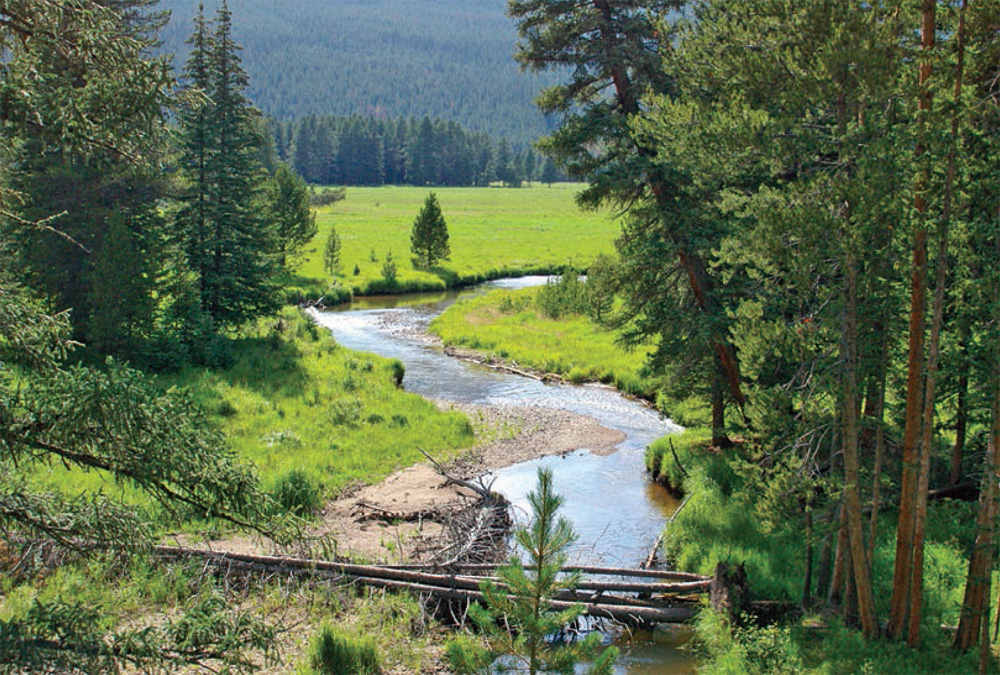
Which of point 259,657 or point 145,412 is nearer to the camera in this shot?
point 145,412

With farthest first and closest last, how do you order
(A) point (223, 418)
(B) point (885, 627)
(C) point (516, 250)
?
(C) point (516, 250) < (A) point (223, 418) < (B) point (885, 627)

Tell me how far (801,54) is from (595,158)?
8896 millimetres

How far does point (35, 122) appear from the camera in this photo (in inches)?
245

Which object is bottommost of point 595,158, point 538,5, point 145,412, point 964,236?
point 145,412

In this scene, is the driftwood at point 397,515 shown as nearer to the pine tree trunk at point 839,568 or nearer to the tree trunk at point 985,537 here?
the pine tree trunk at point 839,568

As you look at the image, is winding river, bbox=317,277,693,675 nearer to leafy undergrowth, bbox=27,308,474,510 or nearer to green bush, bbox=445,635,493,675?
leafy undergrowth, bbox=27,308,474,510

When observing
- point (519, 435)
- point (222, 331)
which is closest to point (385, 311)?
point (222, 331)

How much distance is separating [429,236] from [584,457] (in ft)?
119

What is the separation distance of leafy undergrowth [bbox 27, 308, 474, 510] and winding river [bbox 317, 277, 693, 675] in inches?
89.5

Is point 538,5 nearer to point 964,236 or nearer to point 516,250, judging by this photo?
point 964,236

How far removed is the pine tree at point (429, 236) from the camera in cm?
5562

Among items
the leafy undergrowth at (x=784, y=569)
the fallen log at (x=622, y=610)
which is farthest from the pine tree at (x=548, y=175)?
the fallen log at (x=622, y=610)

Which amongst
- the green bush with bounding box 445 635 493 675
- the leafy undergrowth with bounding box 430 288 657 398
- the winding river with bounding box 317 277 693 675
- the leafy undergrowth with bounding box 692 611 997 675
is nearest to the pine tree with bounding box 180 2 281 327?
the winding river with bounding box 317 277 693 675

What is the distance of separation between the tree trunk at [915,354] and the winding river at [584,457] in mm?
3119
